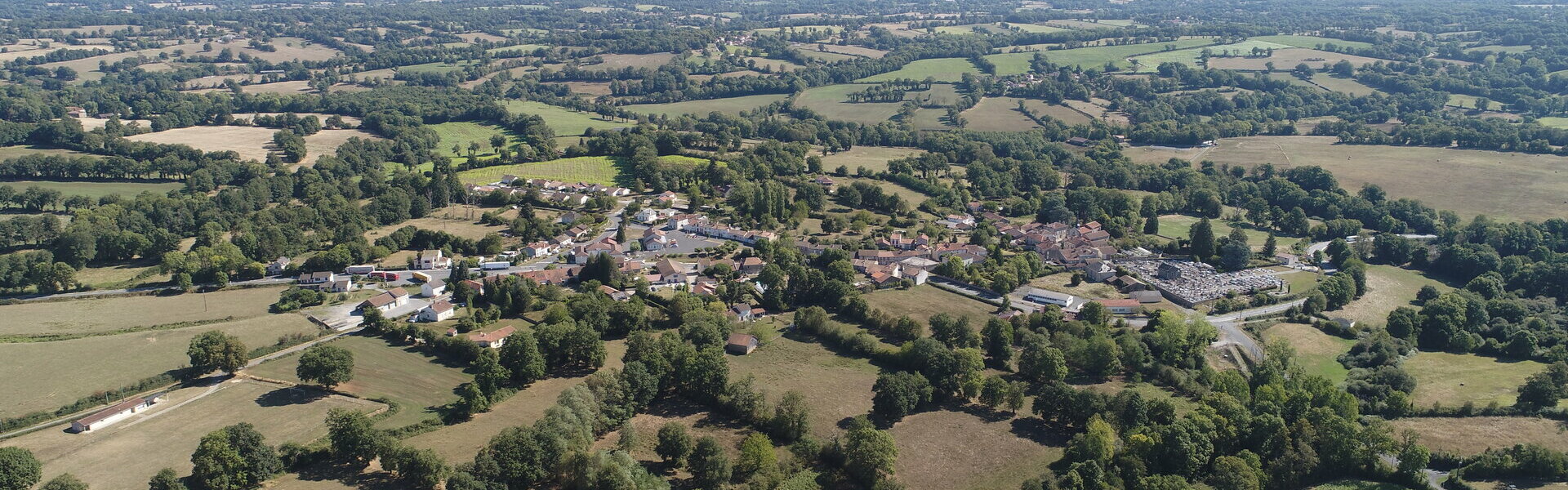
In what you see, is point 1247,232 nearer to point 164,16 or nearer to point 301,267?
point 301,267

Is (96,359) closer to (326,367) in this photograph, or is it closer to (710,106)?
(326,367)

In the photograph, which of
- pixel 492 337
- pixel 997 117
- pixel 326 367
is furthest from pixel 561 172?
pixel 997 117

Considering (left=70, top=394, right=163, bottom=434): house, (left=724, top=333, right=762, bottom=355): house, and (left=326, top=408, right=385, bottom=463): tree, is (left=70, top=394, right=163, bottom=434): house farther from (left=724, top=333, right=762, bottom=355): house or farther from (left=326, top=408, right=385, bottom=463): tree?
(left=724, top=333, right=762, bottom=355): house

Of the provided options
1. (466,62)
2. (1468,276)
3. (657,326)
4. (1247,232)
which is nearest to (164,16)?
(466,62)

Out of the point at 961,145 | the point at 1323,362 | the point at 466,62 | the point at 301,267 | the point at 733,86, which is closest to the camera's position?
the point at 1323,362

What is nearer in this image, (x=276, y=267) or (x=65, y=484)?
(x=65, y=484)

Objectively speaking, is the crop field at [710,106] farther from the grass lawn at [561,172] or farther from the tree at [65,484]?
the tree at [65,484]
